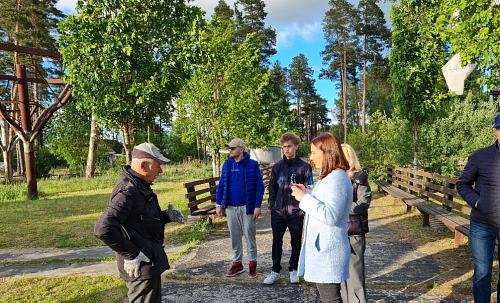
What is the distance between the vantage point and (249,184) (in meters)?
4.98

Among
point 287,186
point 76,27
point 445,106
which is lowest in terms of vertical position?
point 287,186

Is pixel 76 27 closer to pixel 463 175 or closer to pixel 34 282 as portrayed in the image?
pixel 34 282

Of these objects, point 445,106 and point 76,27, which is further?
point 445,106

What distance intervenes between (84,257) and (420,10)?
11156 millimetres

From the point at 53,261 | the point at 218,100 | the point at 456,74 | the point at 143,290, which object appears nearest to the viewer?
the point at 143,290

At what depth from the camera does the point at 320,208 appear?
2.58 meters

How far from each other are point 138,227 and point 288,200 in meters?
2.35

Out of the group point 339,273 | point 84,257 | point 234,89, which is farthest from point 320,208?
point 234,89

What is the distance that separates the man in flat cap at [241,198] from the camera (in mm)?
4980

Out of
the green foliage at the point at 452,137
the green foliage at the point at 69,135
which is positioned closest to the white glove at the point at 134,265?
the green foliage at the point at 452,137

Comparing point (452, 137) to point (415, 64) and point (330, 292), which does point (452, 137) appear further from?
point (330, 292)

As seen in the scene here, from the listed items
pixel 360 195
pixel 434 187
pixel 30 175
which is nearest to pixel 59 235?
pixel 360 195

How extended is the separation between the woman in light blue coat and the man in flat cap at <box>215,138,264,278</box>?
2195mm

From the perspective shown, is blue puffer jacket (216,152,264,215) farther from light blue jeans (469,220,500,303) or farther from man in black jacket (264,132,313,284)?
light blue jeans (469,220,500,303)
